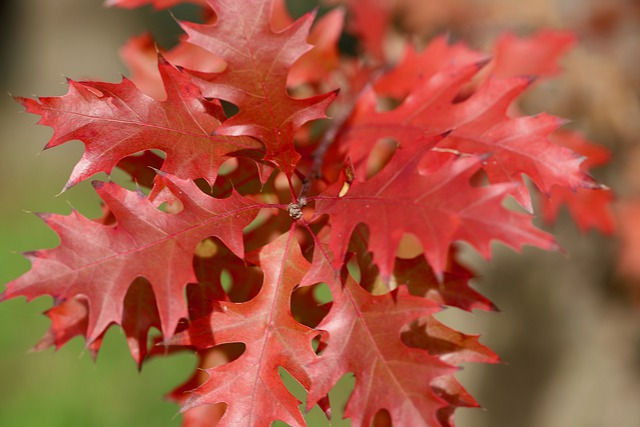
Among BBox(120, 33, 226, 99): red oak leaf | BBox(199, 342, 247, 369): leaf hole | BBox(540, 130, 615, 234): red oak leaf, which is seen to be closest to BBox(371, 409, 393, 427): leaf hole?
BBox(199, 342, 247, 369): leaf hole

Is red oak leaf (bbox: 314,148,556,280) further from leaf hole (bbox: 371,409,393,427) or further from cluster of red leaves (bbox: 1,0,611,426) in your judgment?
leaf hole (bbox: 371,409,393,427)

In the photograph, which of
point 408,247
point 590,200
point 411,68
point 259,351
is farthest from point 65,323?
point 590,200

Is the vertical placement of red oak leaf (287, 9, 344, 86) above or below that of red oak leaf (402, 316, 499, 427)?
above

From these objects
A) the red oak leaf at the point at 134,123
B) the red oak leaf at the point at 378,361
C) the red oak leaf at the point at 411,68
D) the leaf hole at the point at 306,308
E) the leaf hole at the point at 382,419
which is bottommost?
the leaf hole at the point at 382,419

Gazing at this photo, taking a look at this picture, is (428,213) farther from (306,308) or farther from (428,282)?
(306,308)

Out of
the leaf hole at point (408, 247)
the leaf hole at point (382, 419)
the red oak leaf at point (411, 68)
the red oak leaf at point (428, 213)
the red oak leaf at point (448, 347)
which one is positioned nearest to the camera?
the red oak leaf at point (428, 213)

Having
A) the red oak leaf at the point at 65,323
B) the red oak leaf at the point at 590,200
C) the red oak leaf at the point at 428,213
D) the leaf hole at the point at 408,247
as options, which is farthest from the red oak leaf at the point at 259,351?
the red oak leaf at the point at 590,200

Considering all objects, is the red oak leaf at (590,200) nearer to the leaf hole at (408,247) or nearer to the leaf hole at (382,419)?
the leaf hole at (408,247)
